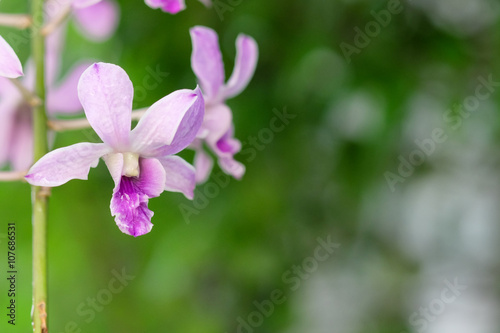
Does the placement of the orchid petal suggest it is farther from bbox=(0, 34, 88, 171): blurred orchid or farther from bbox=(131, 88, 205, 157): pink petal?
bbox=(0, 34, 88, 171): blurred orchid

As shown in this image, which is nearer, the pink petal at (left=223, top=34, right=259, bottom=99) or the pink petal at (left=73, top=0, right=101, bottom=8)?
the pink petal at (left=73, top=0, right=101, bottom=8)

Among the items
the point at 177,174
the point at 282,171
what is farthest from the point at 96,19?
the point at 282,171

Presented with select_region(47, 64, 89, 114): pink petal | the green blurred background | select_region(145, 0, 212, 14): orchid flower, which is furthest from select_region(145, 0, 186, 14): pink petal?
the green blurred background

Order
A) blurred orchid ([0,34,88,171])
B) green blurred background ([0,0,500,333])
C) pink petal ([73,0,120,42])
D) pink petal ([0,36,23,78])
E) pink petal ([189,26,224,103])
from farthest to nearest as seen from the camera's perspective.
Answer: green blurred background ([0,0,500,333]) → pink petal ([73,0,120,42]) → blurred orchid ([0,34,88,171]) → pink petal ([189,26,224,103]) → pink petal ([0,36,23,78])

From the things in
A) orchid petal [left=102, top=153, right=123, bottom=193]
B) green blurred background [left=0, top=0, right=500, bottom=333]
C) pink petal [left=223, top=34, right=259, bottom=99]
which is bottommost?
green blurred background [left=0, top=0, right=500, bottom=333]

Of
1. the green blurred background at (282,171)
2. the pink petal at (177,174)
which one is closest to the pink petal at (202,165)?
the pink petal at (177,174)

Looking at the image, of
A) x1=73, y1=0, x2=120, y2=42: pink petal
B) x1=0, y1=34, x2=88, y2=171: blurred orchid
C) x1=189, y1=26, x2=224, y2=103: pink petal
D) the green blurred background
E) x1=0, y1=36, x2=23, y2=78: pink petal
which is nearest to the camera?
x1=0, y1=36, x2=23, y2=78: pink petal
